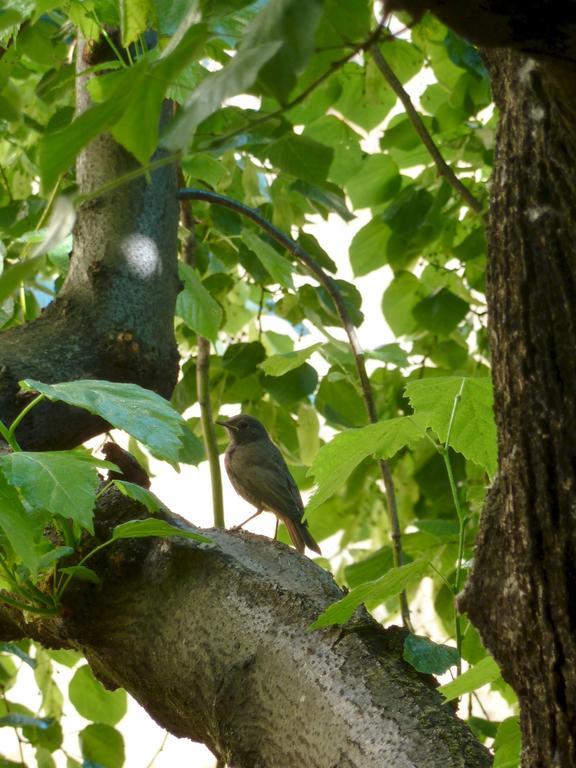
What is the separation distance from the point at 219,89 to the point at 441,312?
2179mm

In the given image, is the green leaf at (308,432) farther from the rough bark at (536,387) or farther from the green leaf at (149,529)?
the rough bark at (536,387)

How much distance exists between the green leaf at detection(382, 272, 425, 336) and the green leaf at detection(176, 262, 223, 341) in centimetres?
82

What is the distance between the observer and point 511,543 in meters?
0.82

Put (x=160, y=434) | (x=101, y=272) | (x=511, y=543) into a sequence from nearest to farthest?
(x=511, y=543) → (x=160, y=434) → (x=101, y=272)

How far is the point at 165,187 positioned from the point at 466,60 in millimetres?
818

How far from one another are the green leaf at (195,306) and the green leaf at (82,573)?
2.69 ft

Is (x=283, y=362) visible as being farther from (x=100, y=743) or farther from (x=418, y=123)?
(x=100, y=743)

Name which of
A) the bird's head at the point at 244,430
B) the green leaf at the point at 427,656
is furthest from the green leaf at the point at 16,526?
the bird's head at the point at 244,430

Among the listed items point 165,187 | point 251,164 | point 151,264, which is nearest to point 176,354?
point 151,264

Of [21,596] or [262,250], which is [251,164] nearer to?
[262,250]

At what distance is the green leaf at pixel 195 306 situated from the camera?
2033mm

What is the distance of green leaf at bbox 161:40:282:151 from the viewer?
0.42 meters

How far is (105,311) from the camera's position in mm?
1670

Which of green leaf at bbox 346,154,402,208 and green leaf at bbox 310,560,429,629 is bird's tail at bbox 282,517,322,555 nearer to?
green leaf at bbox 346,154,402,208
